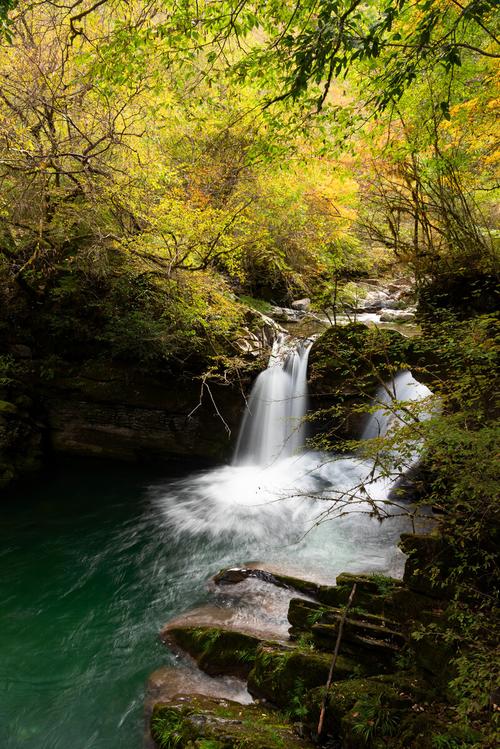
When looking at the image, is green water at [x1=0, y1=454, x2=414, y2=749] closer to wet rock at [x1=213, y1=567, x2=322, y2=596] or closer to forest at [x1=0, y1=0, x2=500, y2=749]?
forest at [x1=0, y1=0, x2=500, y2=749]

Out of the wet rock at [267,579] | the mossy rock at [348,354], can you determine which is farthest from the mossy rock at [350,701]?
the mossy rock at [348,354]

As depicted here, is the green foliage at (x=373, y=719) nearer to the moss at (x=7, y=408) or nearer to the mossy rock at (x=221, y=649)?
the mossy rock at (x=221, y=649)

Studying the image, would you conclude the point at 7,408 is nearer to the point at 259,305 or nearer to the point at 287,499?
the point at 287,499

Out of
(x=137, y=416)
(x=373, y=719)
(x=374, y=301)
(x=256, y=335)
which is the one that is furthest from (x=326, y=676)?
(x=374, y=301)

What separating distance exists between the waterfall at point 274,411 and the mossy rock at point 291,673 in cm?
575

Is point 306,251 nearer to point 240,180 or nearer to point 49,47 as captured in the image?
point 240,180

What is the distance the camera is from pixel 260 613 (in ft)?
15.6

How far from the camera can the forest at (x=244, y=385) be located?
3240 millimetres

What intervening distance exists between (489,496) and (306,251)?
1145cm

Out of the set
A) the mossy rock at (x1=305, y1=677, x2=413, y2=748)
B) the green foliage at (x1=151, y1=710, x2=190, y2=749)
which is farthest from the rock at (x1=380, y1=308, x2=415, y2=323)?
the green foliage at (x1=151, y1=710, x2=190, y2=749)

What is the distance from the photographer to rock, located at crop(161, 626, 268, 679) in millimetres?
4047

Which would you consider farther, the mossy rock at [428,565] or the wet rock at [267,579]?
the wet rock at [267,579]

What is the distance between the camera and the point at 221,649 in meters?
4.19

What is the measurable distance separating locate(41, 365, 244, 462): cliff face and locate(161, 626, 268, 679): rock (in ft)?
18.0
